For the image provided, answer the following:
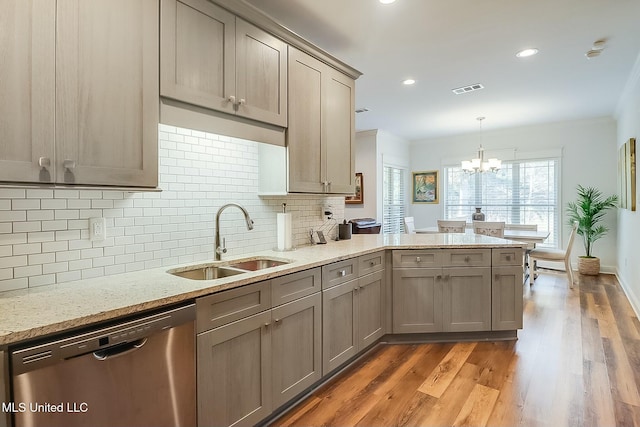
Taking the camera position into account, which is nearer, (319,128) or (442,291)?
(319,128)

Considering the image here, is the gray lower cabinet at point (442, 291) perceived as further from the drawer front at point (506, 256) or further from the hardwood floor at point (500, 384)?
the hardwood floor at point (500, 384)

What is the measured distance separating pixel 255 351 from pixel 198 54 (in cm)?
162

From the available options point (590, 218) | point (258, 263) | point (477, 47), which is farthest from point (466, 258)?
point (590, 218)

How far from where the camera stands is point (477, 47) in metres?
3.08

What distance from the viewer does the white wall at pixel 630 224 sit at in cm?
370

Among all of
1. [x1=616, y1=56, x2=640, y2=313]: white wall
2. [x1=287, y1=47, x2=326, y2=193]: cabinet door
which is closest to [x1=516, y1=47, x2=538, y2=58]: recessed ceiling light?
[x1=616, y1=56, x2=640, y2=313]: white wall

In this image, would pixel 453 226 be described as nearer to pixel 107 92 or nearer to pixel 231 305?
pixel 231 305

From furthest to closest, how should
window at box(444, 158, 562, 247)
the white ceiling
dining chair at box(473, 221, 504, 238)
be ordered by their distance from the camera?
window at box(444, 158, 562, 247)
dining chair at box(473, 221, 504, 238)
the white ceiling

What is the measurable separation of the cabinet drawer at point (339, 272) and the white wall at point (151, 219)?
2.17 feet

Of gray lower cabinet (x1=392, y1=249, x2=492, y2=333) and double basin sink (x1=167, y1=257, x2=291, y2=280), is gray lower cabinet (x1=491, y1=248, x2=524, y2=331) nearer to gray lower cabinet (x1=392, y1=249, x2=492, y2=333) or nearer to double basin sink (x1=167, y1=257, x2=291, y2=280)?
gray lower cabinet (x1=392, y1=249, x2=492, y2=333)

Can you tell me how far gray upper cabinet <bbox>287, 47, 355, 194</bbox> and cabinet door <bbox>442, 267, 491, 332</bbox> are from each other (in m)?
1.21

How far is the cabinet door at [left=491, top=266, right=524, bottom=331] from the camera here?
3008 millimetres

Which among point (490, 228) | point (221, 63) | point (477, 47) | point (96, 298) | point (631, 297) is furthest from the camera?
point (490, 228)

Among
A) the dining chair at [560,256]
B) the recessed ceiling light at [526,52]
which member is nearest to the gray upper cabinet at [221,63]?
the recessed ceiling light at [526,52]
